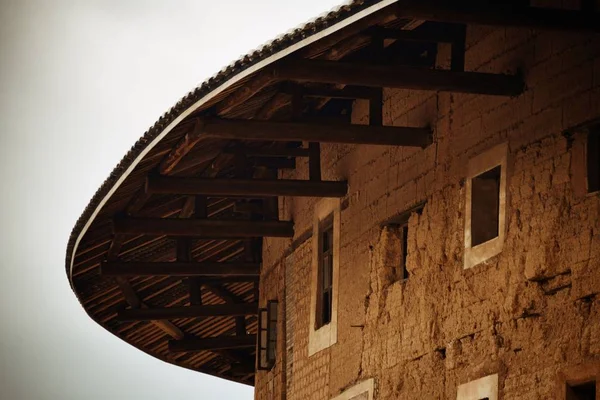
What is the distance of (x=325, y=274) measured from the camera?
55.1 ft

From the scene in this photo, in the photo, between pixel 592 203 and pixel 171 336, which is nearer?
pixel 592 203

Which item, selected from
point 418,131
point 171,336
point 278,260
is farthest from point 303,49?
point 171,336

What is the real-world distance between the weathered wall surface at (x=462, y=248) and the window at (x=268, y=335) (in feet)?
6.45

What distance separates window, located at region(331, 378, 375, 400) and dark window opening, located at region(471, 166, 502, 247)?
239 centimetres

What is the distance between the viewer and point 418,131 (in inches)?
549

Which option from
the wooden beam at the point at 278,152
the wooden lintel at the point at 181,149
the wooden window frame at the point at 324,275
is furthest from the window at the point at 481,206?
the wooden beam at the point at 278,152

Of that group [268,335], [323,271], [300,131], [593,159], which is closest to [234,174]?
[323,271]

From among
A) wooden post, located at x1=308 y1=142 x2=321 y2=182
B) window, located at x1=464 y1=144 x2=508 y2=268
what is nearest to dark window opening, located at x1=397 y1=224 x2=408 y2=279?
wooden post, located at x1=308 y1=142 x2=321 y2=182

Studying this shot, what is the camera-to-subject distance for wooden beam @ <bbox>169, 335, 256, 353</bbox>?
21438 mm

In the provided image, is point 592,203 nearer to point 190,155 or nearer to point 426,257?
point 426,257

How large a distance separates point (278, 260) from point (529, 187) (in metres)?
6.97

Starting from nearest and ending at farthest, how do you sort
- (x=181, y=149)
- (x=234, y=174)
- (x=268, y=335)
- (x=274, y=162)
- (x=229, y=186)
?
1. (x=181, y=149)
2. (x=229, y=186)
3. (x=234, y=174)
4. (x=274, y=162)
5. (x=268, y=335)

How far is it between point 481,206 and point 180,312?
7.59 m

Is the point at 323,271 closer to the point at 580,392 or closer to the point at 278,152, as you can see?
the point at 278,152
